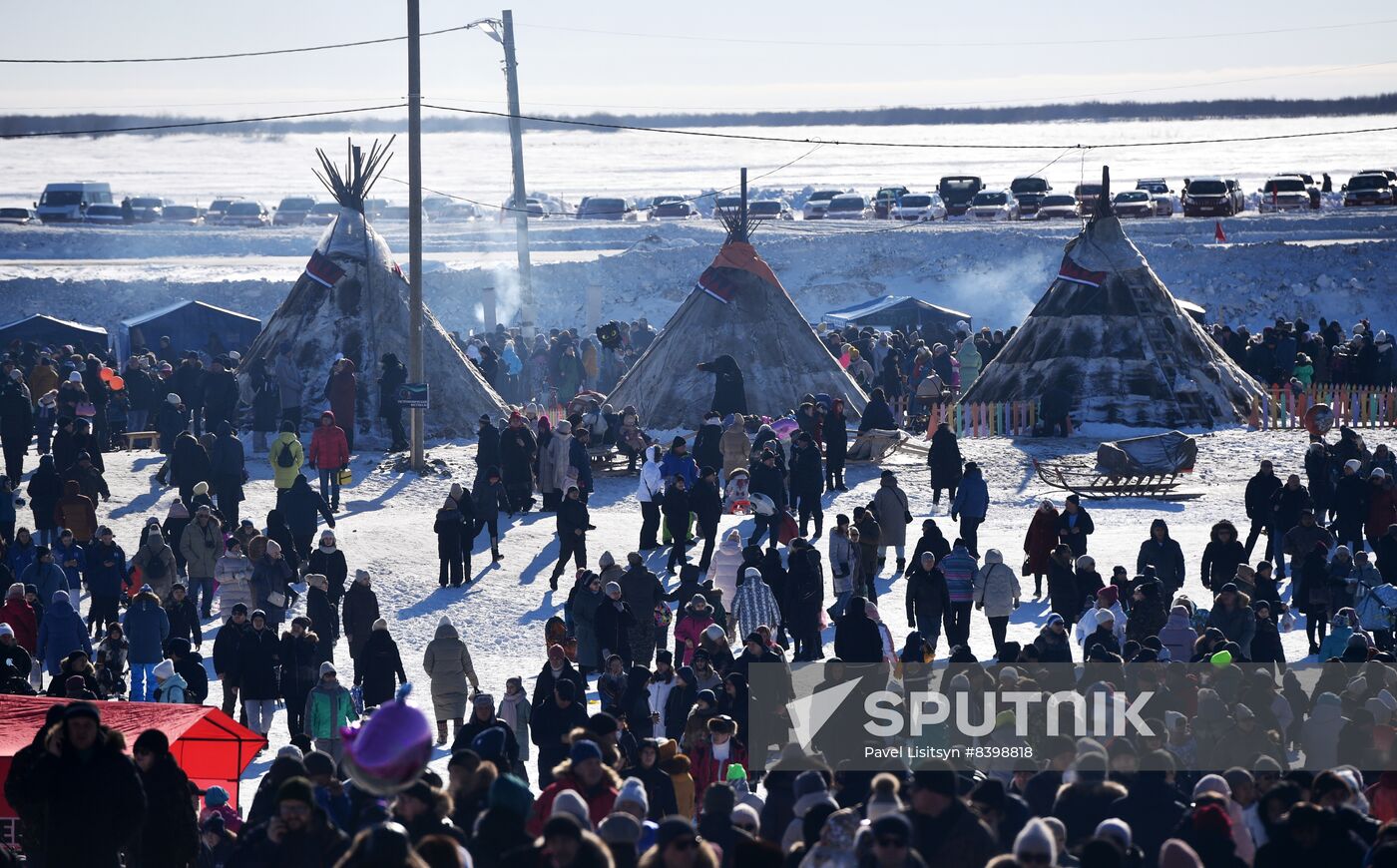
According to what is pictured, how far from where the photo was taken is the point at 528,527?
20188 millimetres

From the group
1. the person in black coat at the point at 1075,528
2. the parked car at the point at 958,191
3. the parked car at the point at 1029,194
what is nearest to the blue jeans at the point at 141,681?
the person in black coat at the point at 1075,528

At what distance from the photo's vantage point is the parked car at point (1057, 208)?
54344 millimetres

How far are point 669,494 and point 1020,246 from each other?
109ft

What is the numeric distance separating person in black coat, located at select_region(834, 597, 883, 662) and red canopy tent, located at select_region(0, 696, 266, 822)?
3952 millimetres

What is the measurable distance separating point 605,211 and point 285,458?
141 feet

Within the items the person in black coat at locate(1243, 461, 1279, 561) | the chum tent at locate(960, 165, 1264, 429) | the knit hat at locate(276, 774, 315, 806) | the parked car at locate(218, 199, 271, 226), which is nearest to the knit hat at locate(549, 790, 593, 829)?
the knit hat at locate(276, 774, 315, 806)

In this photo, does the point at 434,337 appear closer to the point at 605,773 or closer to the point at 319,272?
the point at 319,272

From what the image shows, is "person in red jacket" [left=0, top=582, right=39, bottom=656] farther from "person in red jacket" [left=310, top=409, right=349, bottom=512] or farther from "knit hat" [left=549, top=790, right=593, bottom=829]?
"knit hat" [left=549, top=790, right=593, bottom=829]

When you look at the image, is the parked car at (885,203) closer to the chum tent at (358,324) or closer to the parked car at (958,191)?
the parked car at (958,191)

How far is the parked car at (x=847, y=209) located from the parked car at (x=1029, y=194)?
4910 mm

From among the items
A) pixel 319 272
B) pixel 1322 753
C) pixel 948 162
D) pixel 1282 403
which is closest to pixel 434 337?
pixel 319 272

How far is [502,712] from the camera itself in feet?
39.1

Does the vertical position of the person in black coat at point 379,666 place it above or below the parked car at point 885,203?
below

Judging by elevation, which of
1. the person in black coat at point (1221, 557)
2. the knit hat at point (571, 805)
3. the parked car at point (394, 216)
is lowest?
the person in black coat at point (1221, 557)
